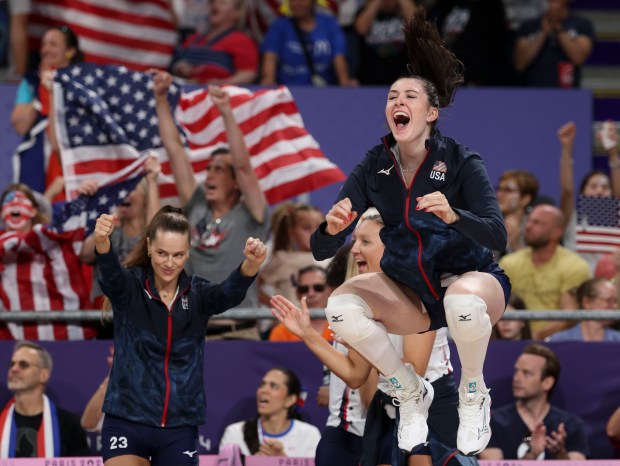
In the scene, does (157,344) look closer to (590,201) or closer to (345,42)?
(590,201)

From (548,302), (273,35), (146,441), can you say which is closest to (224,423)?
(146,441)

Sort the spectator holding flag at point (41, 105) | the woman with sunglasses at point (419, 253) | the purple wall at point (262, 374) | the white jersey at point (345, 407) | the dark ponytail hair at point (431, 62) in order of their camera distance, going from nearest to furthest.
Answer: the woman with sunglasses at point (419, 253) < the dark ponytail hair at point (431, 62) < the white jersey at point (345, 407) < the purple wall at point (262, 374) < the spectator holding flag at point (41, 105)

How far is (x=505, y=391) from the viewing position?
23.1 ft

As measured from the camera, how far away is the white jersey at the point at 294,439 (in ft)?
22.1

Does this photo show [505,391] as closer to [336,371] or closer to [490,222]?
[336,371]

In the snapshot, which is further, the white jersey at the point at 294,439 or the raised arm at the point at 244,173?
the raised arm at the point at 244,173

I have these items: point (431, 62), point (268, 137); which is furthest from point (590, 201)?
point (431, 62)

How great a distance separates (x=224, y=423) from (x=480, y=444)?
2377 millimetres

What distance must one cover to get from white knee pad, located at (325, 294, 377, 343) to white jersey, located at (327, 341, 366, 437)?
849 millimetres

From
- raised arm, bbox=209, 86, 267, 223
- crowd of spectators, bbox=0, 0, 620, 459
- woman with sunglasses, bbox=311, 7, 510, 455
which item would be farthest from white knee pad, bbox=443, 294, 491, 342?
raised arm, bbox=209, 86, 267, 223

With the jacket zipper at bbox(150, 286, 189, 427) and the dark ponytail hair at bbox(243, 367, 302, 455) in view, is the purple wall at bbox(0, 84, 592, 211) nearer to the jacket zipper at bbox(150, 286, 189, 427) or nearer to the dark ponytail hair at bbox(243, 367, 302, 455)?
the dark ponytail hair at bbox(243, 367, 302, 455)

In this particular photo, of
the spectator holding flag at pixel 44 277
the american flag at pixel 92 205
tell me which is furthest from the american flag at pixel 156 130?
the spectator holding flag at pixel 44 277

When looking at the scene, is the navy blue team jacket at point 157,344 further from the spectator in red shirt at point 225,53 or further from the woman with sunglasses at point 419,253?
the spectator in red shirt at point 225,53

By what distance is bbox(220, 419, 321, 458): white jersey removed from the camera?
22.1 ft
